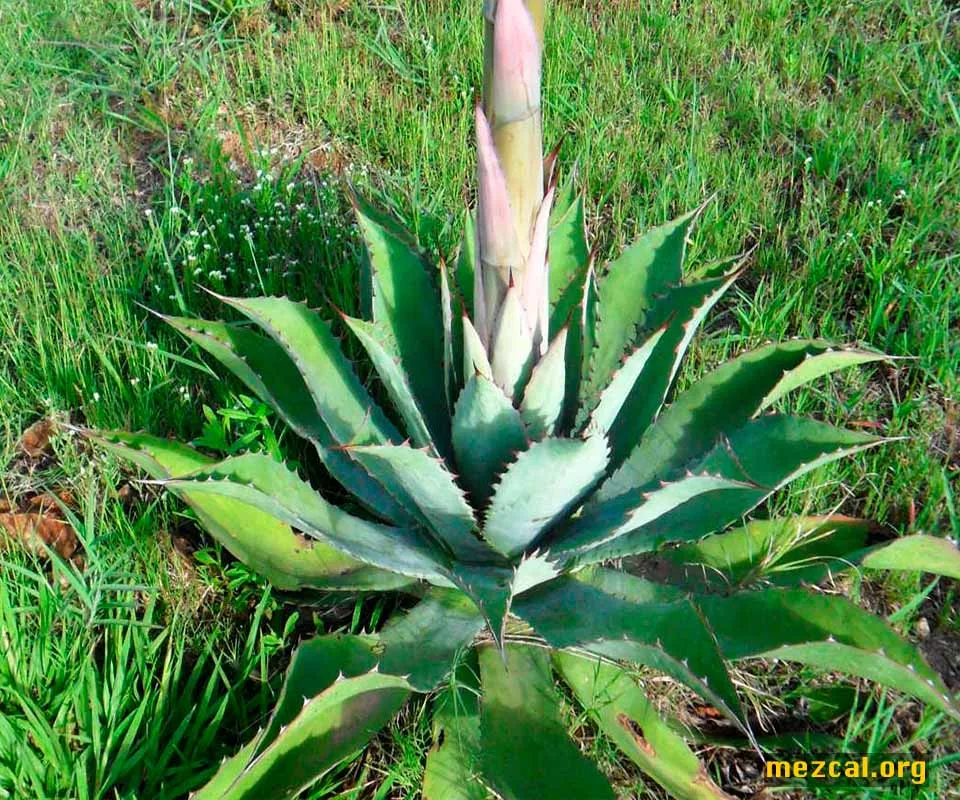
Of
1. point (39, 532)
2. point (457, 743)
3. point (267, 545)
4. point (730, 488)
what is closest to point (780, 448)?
point (730, 488)

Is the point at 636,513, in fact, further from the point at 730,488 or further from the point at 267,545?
the point at 267,545

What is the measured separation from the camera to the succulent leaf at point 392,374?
1.56 metres

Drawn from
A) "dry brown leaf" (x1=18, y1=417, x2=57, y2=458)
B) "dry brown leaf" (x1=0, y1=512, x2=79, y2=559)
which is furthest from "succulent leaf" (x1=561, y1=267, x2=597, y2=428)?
"dry brown leaf" (x1=18, y1=417, x2=57, y2=458)

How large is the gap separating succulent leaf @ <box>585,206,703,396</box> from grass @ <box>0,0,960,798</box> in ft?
1.52

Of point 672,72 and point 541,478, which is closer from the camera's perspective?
point 541,478

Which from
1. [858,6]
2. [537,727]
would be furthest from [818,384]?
[858,6]

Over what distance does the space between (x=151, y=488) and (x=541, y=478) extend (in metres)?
1.01

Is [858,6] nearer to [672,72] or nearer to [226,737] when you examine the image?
[672,72]

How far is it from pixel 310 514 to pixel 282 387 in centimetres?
34

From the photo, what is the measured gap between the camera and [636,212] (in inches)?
107

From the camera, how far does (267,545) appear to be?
180 centimetres

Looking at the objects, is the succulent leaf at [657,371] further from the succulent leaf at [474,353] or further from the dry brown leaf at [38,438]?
the dry brown leaf at [38,438]

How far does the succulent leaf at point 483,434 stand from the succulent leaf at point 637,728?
38 cm

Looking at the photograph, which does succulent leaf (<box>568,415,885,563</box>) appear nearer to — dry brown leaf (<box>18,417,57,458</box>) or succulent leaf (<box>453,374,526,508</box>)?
succulent leaf (<box>453,374,526,508</box>)
